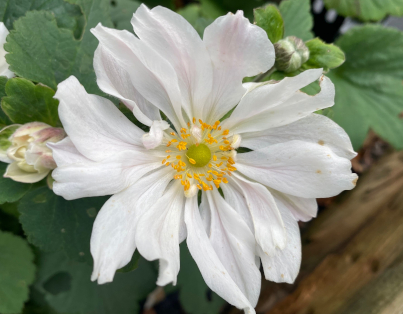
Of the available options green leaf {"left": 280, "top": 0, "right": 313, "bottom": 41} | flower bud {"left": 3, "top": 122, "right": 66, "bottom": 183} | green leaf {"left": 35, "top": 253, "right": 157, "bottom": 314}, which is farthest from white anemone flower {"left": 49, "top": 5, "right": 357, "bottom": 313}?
→ green leaf {"left": 35, "top": 253, "right": 157, "bottom": 314}

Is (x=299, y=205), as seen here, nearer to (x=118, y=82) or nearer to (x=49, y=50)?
(x=118, y=82)

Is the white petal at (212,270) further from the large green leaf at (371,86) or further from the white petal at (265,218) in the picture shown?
the large green leaf at (371,86)

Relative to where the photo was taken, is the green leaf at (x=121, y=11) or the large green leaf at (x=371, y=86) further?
the large green leaf at (x=371, y=86)

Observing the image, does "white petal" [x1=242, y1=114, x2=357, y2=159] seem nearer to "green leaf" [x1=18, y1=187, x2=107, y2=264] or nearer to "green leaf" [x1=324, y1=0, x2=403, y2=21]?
"green leaf" [x1=18, y1=187, x2=107, y2=264]

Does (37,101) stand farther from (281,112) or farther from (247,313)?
(247,313)

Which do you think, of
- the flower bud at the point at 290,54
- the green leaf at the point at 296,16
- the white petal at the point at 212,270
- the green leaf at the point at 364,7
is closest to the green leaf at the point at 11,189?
the white petal at the point at 212,270

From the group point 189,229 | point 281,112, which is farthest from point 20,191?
point 281,112

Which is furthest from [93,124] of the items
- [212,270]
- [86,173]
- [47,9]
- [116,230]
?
[47,9]
